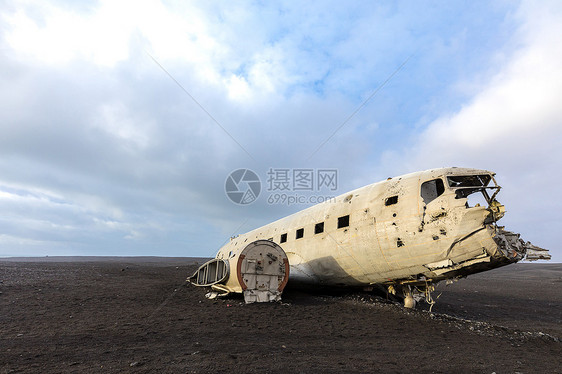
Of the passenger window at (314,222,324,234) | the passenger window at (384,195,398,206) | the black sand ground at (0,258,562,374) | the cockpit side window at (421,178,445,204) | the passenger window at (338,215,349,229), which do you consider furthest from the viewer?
the passenger window at (314,222,324,234)

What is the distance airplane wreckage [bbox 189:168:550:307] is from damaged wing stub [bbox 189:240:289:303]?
44mm

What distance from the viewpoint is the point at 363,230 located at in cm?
1305

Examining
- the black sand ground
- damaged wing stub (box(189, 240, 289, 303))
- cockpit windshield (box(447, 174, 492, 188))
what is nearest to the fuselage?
cockpit windshield (box(447, 174, 492, 188))

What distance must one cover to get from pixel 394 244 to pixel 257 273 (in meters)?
6.11

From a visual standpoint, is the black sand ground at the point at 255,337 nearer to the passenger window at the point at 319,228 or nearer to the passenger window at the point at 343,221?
the passenger window at the point at 319,228

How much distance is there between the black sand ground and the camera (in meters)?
7.28

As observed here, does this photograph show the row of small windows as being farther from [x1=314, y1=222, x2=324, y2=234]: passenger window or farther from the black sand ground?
the black sand ground

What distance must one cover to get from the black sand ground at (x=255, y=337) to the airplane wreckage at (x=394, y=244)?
3.54ft

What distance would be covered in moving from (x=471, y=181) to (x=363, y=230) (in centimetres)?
451

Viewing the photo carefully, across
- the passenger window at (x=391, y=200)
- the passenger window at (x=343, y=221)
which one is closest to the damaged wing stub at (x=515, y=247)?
the passenger window at (x=391, y=200)

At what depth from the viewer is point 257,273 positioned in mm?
14016

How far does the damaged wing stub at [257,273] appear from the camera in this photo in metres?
13.8

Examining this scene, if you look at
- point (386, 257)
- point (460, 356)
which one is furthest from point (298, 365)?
point (386, 257)

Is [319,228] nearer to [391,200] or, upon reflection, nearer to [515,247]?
[391,200]
